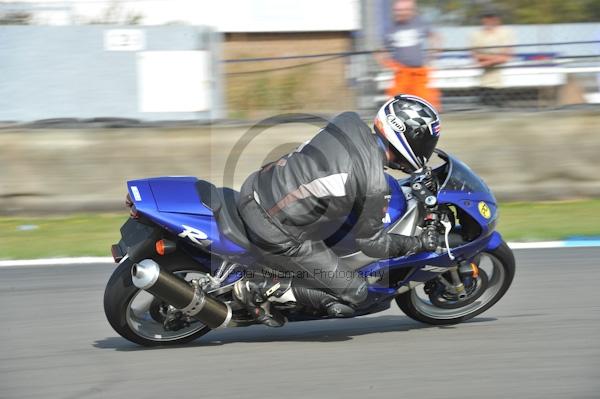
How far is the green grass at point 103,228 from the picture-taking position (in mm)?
7629

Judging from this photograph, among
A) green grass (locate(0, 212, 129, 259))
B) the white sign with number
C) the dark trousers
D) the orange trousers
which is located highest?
the white sign with number

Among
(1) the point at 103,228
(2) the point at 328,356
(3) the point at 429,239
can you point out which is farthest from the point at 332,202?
(1) the point at 103,228

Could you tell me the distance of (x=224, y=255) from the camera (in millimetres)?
4867

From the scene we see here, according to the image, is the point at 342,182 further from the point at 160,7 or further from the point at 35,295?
the point at 160,7

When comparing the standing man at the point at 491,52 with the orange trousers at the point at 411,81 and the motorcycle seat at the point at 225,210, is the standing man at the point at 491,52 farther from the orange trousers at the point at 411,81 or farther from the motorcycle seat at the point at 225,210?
the motorcycle seat at the point at 225,210

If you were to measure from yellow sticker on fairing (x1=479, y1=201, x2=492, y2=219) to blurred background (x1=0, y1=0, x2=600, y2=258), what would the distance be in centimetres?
278

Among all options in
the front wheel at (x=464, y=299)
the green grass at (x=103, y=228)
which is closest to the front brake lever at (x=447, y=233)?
the front wheel at (x=464, y=299)

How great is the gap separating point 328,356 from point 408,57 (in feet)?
16.2

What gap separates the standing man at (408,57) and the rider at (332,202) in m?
4.32

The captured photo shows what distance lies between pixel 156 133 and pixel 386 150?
173 inches

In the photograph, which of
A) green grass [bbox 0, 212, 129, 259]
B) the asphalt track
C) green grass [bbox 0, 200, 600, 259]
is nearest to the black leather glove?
the asphalt track

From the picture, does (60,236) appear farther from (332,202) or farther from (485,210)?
(485,210)

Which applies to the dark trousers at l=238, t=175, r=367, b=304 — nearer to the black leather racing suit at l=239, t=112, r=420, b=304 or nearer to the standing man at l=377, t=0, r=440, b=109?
the black leather racing suit at l=239, t=112, r=420, b=304

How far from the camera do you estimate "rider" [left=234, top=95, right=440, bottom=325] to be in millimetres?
4688
